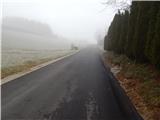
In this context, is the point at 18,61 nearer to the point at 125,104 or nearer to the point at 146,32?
the point at 146,32

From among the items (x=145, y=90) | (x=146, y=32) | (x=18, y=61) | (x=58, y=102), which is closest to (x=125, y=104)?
(x=145, y=90)

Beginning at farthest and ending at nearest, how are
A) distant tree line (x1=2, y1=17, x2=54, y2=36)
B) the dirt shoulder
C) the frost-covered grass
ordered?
distant tree line (x1=2, y1=17, x2=54, y2=36) → the frost-covered grass → the dirt shoulder

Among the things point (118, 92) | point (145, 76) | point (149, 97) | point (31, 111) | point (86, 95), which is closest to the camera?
point (31, 111)

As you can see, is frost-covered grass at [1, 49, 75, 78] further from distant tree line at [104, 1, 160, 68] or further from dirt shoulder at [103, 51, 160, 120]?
distant tree line at [104, 1, 160, 68]

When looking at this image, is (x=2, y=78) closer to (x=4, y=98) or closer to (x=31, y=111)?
(x=4, y=98)

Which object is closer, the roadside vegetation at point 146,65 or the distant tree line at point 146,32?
the roadside vegetation at point 146,65

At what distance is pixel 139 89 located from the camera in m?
10.1

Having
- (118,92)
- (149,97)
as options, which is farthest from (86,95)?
(149,97)

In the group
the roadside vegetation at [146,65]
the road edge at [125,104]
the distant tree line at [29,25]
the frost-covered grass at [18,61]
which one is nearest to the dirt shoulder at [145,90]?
the roadside vegetation at [146,65]

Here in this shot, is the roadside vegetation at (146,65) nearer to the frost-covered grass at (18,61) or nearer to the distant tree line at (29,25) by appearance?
the frost-covered grass at (18,61)

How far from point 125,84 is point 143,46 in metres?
3.06

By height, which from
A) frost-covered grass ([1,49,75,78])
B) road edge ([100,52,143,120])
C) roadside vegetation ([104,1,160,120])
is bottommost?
frost-covered grass ([1,49,75,78])

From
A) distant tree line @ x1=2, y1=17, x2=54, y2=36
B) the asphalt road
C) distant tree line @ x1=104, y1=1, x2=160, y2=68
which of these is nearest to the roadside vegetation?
distant tree line @ x1=104, y1=1, x2=160, y2=68

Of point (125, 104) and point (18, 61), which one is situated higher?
point (125, 104)
